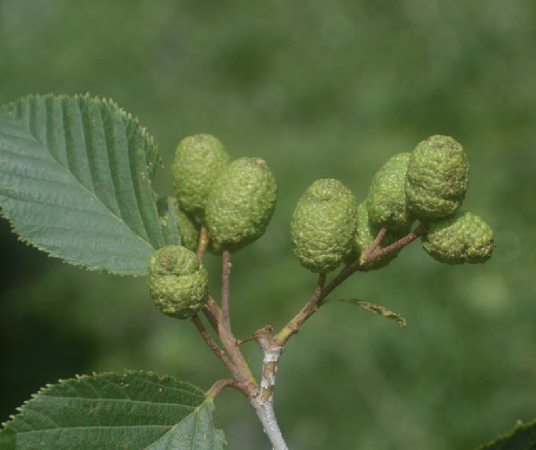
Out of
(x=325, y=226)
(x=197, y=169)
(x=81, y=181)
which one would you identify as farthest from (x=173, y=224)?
(x=325, y=226)

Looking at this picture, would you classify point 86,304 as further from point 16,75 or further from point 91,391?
point 91,391

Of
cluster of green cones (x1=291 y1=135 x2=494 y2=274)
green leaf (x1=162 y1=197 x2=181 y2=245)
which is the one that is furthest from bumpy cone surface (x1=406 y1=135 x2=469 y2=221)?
green leaf (x1=162 y1=197 x2=181 y2=245)

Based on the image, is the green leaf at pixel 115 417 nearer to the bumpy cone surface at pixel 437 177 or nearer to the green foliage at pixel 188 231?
the green foliage at pixel 188 231

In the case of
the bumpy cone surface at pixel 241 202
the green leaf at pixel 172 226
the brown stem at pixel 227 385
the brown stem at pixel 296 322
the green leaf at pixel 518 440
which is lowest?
the green leaf at pixel 518 440

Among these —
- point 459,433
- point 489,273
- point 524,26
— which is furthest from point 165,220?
point 524,26

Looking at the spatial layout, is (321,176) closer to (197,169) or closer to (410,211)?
(197,169)

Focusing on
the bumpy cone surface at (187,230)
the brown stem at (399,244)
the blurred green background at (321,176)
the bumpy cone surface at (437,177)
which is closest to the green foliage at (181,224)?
the bumpy cone surface at (187,230)
